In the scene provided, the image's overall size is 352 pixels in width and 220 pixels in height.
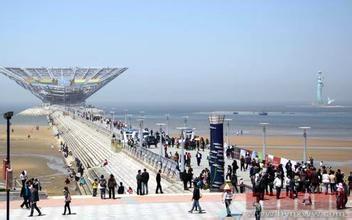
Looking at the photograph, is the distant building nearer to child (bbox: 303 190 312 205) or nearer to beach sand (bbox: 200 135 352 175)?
beach sand (bbox: 200 135 352 175)

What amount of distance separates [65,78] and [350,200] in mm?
124212

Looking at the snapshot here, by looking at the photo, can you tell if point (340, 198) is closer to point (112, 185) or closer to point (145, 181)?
point (145, 181)

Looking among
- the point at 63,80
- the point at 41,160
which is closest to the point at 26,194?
the point at 41,160

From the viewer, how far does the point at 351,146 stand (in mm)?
61781

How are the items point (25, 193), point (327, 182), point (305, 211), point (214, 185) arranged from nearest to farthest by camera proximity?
point (305, 211) < point (25, 193) < point (327, 182) < point (214, 185)

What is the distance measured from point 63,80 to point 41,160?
90.7 meters

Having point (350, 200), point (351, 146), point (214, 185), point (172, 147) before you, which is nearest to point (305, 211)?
point (350, 200)

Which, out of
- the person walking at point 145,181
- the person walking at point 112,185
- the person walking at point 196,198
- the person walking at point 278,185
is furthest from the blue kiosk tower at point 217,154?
the person walking at point 196,198

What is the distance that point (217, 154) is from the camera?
2358cm

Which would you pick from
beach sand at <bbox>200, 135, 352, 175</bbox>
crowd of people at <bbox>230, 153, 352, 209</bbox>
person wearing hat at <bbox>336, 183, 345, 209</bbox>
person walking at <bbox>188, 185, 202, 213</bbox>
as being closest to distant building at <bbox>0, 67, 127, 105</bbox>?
beach sand at <bbox>200, 135, 352, 175</bbox>

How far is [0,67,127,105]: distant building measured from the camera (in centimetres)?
13938

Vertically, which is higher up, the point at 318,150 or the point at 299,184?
the point at 299,184

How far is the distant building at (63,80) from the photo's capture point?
457ft

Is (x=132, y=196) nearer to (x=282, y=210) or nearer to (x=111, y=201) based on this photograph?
(x=111, y=201)
